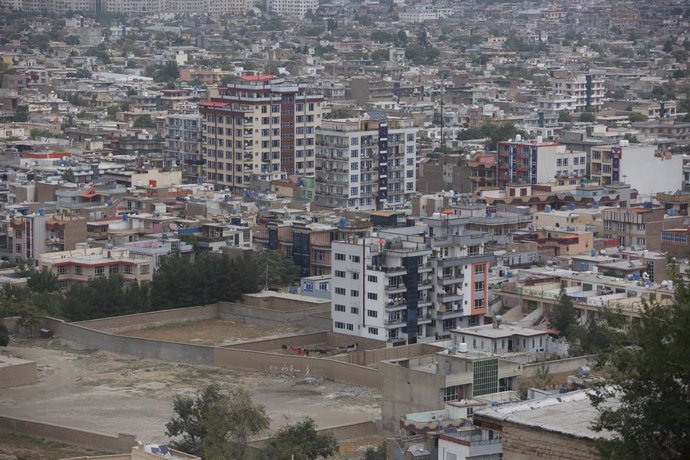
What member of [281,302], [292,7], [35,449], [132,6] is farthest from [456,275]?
[292,7]

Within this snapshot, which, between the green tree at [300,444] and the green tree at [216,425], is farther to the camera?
the green tree at [300,444]

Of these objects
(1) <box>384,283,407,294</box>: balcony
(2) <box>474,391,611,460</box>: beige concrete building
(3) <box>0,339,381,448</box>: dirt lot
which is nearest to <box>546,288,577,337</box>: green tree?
(1) <box>384,283,407,294</box>: balcony

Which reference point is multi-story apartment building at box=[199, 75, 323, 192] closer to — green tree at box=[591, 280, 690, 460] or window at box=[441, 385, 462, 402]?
window at box=[441, 385, 462, 402]

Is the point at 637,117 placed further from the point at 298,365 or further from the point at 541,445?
the point at 541,445

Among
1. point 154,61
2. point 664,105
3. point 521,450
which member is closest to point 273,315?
point 521,450

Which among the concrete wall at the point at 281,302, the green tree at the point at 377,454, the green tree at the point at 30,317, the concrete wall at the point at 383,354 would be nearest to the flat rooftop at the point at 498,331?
the concrete wall at the point at 383,354

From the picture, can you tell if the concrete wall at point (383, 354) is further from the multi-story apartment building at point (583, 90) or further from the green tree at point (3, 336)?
the multi-story apartment building at point (583, 90)

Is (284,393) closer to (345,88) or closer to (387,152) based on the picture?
(387,152)
